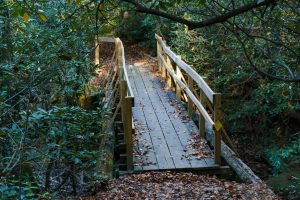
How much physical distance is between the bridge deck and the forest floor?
0.92ft

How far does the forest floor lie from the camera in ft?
16.3

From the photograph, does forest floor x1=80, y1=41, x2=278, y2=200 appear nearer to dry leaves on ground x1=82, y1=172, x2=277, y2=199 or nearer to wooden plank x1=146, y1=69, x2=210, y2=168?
dry leaves on ground x1=82, y1=172, x2=277, y2=199

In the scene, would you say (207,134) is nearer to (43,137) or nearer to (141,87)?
(43,137)

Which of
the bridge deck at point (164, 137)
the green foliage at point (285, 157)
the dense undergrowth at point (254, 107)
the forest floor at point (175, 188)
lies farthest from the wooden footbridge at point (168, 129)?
the green foliage at point (285, 157)

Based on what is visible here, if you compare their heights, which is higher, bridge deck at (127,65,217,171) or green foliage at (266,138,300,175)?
bridge deck at (127,65,217,171)

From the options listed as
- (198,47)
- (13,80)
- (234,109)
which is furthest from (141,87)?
(13,80)

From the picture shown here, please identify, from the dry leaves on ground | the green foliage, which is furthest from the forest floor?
the green foliage

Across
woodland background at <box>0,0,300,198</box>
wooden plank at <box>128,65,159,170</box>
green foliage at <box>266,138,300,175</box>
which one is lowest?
green foliage at <box>266,138,300,175</box>

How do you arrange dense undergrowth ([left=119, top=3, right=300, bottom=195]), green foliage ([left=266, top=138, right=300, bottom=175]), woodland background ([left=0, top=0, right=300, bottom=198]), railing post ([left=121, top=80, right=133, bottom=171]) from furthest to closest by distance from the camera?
1. dense undergrowth ([left=119, top=3, right=300, bottom=195])
2. green foliage ([left=266, top=138, right=300, bottom=175])
3. railing post ([left=121, top=80, right=133, bottom=171])
4. woodland background ([left=0, top=0, right=300, bottom=198])

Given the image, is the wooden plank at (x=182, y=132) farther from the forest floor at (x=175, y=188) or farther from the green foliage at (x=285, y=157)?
the green foliage at (x=285, y=157)

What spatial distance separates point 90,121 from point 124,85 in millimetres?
2252

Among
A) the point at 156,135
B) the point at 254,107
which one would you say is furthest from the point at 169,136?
the point at 254,107

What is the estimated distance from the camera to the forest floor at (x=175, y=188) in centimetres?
496

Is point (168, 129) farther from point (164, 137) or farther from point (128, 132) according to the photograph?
point (128, 132)
